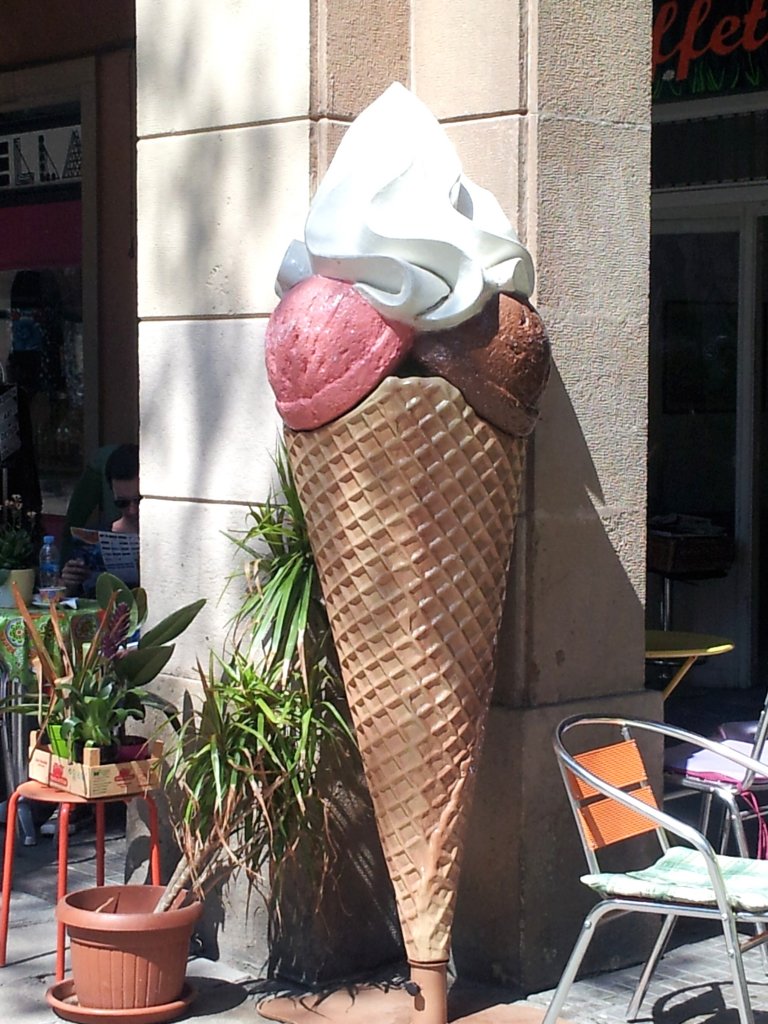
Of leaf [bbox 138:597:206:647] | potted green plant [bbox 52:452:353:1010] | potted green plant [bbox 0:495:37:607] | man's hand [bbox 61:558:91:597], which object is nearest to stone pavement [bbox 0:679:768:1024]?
potted green plant [bbox 52:452:353:1010]

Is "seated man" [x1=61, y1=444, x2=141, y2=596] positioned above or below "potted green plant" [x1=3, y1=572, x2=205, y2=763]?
above

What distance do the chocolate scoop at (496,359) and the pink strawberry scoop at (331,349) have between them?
3.6 inches

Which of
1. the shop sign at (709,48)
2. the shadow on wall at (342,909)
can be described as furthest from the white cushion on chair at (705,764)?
the shop sign at (709,48)

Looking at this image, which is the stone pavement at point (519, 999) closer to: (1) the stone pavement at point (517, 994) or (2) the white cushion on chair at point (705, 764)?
(1) the stone pavement at point (517, 994)

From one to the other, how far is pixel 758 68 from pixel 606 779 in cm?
534

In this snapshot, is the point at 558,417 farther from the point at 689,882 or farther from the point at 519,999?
the point at 519,999

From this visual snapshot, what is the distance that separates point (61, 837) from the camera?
15.6 feet

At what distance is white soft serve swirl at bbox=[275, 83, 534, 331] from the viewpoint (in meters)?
4.18

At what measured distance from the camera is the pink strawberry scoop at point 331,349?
4.18 metres

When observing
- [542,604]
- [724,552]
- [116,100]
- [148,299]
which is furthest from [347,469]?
[116,100]

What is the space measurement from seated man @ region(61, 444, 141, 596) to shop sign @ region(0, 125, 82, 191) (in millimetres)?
2972

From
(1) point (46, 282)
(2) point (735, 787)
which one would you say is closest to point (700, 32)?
(1) point (46, 282)

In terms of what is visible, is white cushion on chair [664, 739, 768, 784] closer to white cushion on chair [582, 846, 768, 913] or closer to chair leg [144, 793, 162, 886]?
white cushion on chair [582, 846, 768, 913]

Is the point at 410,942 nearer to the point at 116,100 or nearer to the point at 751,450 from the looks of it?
the point at 751,450
